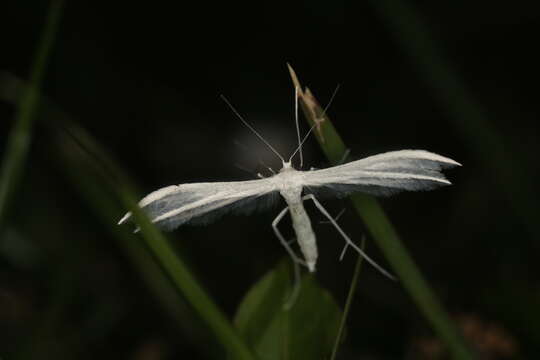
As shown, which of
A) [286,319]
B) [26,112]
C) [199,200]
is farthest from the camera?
[26,112]

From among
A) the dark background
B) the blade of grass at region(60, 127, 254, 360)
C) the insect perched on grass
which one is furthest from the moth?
the dark background

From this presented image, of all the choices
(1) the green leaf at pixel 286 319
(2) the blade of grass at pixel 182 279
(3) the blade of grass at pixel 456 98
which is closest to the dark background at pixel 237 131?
(3) the blade of grass at pixel 456 98

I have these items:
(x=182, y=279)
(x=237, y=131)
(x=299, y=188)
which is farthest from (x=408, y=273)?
(x=237, y=131)

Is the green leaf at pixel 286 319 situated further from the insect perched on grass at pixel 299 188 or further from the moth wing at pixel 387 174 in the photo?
the moth wing at pixel 387 174

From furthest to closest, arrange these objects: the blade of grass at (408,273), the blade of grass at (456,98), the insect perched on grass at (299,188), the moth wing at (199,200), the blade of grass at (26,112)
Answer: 1. the blade of grass at (456,98)
2. the blade of grass at (26,112)
3. the moth wing at (199,200)
4. the insect perched on grass at (299,188)
5. the blade of grass at (408,273)

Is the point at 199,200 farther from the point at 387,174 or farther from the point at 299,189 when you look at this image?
the point at 387,174

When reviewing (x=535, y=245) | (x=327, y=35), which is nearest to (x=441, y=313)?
(x=535, y=245)
